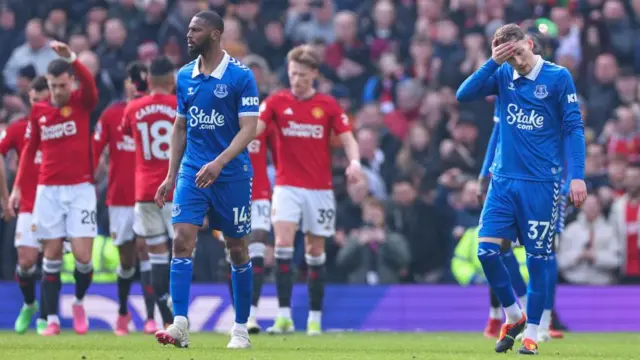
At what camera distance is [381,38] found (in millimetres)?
24406

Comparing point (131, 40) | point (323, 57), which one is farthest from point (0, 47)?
point (323, 57)

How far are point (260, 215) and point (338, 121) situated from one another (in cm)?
147

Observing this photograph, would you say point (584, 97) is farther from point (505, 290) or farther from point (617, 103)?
point (505, 290)

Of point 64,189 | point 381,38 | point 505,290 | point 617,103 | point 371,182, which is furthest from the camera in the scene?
point 381,38

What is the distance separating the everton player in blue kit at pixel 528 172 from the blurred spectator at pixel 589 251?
7.03 metres

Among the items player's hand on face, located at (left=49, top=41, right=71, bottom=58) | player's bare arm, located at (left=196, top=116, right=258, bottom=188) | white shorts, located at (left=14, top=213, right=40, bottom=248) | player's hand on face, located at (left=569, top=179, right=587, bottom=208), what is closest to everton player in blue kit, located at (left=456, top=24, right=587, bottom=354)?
player's hand on face, located at (left=569, top=179, right=587, bottom=208)

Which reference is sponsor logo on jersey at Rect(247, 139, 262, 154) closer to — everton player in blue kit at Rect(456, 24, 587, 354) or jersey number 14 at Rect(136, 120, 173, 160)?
jersey number 14 at Rect(136, 120, 173, 160)

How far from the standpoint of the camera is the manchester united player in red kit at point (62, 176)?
1633cm

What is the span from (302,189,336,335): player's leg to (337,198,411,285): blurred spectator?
9.49 ft

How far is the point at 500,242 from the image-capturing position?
1271 centimetres

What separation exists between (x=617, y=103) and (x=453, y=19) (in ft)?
11.0

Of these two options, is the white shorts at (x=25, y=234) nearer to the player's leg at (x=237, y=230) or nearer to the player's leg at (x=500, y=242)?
the player's leg at (x=237, y=230)

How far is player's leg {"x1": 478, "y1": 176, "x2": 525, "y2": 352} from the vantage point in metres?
12.6

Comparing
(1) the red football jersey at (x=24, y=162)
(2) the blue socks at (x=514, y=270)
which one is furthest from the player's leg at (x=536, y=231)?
(1) the red football jersey at (x=24, y=162)
